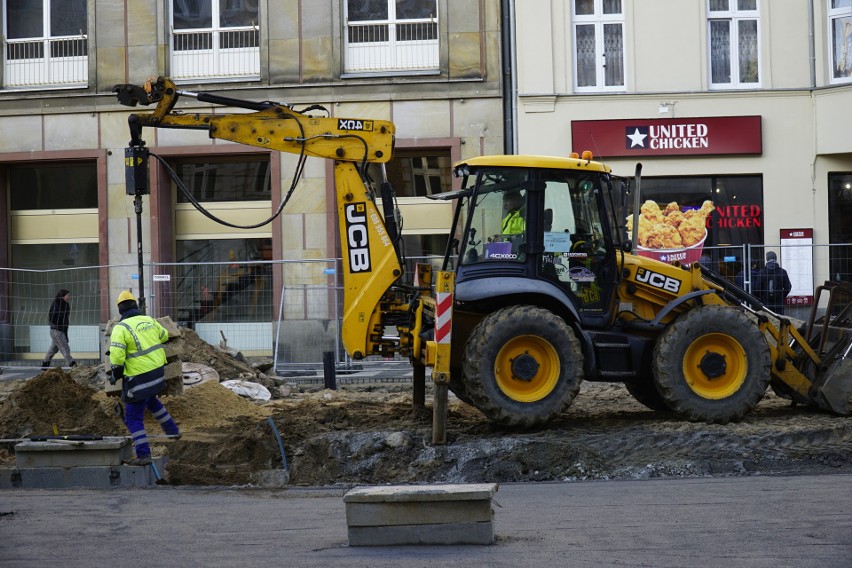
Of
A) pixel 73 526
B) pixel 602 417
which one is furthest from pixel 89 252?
pixel 73 526

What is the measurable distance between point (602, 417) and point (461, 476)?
107 inches

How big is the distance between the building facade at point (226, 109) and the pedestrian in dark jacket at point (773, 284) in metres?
5.77

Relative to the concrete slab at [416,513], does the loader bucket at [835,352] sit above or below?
above

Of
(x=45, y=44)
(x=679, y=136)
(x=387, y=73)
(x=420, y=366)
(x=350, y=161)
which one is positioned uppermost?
(x=45, y=44)

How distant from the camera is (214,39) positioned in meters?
23.1

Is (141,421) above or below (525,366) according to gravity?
below

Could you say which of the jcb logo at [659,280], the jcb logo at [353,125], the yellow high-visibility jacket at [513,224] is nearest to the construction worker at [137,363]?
the jcb logo at [353,125]

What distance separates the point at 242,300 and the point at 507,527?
1281cm

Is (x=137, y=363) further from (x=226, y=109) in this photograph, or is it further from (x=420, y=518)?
(x=226, y=109)

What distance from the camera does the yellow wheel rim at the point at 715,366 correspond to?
459 inches

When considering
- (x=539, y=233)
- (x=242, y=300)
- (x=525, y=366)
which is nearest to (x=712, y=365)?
(x=525, y=366)

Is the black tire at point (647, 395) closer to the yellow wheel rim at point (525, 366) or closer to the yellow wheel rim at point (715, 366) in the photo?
the yellow wheel rim at point (715, 366)

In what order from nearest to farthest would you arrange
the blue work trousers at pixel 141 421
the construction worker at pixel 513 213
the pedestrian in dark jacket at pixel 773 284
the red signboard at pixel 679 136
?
the blue work trousers at pixel 141 421 → the construction worker at pixel 513 213 → the pedestrian in dark jacket at pixel 773 284 → the red signboard at pixel 679 136

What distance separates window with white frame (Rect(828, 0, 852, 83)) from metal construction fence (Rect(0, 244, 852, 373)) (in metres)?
4.12
